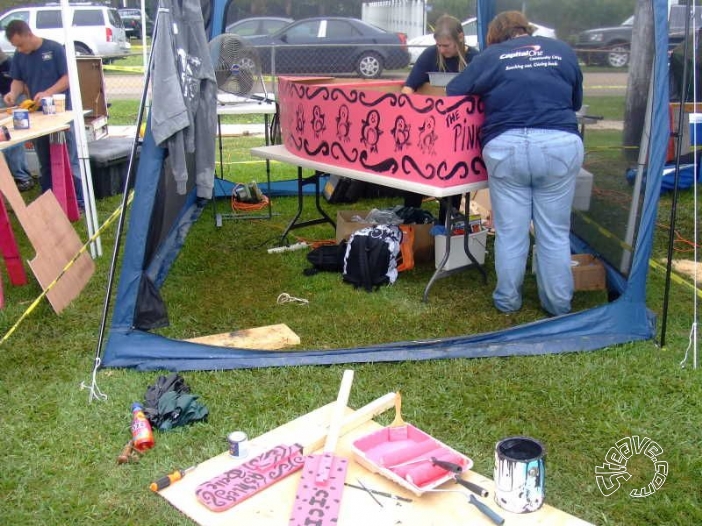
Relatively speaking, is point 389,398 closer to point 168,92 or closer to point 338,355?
point 338,355

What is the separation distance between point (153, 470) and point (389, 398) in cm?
93

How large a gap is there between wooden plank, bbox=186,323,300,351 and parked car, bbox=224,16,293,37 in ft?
18.6

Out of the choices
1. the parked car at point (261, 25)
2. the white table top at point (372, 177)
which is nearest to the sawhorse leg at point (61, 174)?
the white table top at point (372, 177)

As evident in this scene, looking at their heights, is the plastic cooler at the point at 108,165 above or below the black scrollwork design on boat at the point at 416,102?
below

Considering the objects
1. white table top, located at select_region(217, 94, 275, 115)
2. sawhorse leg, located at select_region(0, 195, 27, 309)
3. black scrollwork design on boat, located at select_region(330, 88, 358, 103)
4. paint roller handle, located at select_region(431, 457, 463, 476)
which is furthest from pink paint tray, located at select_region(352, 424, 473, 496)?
white table top, located at select_region(217, 94, 275, 115)

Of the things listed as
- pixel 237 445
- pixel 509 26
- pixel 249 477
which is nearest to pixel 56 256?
pixel 237 445

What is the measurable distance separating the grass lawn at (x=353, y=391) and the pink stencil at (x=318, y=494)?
42 cm

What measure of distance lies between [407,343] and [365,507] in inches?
54.9

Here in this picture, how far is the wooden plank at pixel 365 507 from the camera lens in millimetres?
2277

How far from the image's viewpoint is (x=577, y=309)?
433 centimetres

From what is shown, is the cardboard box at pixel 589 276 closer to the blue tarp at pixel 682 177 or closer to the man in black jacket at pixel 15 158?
the blue tarp at pixel 682 177

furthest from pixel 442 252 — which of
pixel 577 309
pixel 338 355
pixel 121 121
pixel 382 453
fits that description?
pixel 121 121

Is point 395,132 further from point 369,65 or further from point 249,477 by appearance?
point 369,65

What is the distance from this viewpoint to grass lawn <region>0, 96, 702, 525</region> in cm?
268
